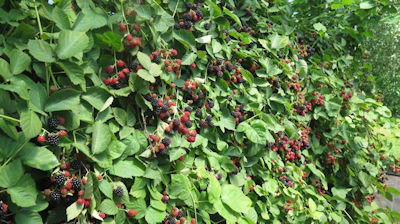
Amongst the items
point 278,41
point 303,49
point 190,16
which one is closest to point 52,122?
point 190,16

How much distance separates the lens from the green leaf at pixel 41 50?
99 cm

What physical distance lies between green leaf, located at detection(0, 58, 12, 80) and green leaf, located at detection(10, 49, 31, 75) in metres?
0.01

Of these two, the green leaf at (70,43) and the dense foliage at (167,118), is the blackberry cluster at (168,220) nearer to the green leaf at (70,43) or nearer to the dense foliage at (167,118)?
the dense foliage at (167,118)

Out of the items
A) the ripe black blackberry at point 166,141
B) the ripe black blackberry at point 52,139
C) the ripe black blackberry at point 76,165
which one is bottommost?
the ripe black blackberry at point 166,141

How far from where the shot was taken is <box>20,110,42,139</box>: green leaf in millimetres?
881

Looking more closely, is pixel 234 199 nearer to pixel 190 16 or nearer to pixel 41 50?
pixel 190 16

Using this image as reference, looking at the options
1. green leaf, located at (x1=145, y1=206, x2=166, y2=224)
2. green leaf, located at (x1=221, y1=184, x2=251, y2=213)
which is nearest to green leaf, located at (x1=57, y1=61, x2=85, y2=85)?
green leaf, located at (x1=145, y1=206, x2=166, y2=224)

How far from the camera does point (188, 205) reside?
144 centimetres

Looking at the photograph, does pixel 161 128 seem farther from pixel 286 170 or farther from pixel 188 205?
pixel 286 170

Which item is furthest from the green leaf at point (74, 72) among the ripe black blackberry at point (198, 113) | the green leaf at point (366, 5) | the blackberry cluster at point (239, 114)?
the green leaf at point (366, 5)

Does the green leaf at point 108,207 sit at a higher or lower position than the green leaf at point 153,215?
higher

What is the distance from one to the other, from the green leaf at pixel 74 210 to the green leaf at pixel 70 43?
1.55ft

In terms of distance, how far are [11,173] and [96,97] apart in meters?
0.38

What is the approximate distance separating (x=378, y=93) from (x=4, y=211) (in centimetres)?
386
